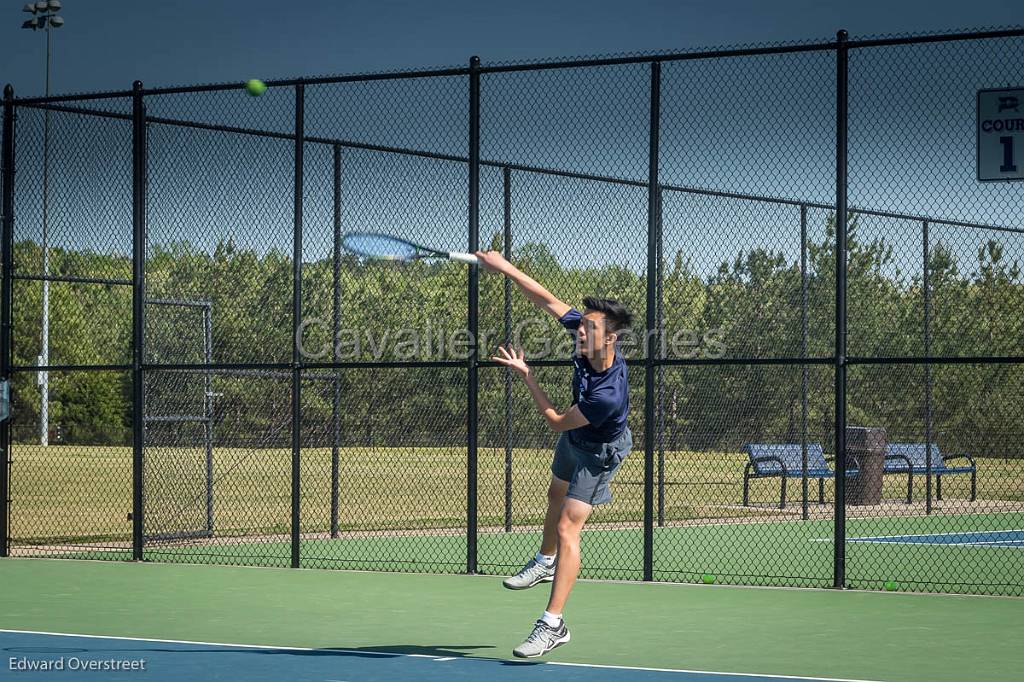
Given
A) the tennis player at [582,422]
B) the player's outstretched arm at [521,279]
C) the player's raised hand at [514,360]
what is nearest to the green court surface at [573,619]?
the tennis player at [582,422]

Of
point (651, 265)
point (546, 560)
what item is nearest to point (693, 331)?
point (651, 265)

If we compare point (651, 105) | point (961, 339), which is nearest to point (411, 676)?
point (651, 105)

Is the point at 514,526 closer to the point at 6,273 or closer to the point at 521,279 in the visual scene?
the point at 6,273

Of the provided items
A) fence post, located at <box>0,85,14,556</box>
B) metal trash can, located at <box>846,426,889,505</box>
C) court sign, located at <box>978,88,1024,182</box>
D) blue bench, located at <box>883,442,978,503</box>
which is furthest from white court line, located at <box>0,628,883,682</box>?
metal trash can, located at <box>846,426,889,505</box>

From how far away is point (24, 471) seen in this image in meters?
28.7

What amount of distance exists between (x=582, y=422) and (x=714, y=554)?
22.4 ft

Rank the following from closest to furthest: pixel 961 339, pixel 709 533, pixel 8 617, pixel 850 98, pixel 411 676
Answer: pixel 411 676 < pixel 8 617 < pixel 850 98 < pixel 709 533 < pixel 961 339

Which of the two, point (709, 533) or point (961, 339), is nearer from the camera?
point (709, 533)

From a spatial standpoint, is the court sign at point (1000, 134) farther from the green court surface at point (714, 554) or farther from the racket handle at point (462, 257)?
the racket handle at point (462, 257)

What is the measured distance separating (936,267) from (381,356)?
31.3 ft

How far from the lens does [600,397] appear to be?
7.98m

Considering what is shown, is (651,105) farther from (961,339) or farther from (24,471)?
(24,471)

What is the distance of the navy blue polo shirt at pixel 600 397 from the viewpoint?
7980mm

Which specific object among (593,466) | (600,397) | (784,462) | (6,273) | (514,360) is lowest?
(784,462)
